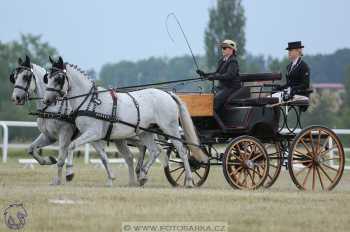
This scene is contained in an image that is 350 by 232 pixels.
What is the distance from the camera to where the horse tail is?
15875mm

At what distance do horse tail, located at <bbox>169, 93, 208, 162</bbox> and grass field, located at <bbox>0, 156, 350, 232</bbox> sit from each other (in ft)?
5.52

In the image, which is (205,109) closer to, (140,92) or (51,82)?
(140,92)

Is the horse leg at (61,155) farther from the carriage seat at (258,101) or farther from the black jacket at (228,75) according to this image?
the carriage seat at (258,101)

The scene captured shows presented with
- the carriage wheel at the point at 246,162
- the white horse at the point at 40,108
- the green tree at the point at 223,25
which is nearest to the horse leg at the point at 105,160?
the white horse at the point at 40,108

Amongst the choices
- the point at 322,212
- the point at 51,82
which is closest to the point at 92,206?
the point at 322,212

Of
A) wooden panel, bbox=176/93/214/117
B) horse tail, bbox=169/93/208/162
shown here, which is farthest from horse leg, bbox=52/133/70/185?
wooden panel, bbox=176/93/214/117

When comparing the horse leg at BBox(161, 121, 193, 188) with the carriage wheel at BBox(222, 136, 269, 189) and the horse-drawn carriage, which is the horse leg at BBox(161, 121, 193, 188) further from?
the carriage wheel at BBox(222, 136, 269, 189)

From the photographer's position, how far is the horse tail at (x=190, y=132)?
15.9 meters

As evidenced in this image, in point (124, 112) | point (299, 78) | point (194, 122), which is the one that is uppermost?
point (299, 78)

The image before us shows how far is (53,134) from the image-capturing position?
16.0m

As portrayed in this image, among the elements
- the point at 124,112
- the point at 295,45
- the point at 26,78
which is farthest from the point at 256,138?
the point at 26,78

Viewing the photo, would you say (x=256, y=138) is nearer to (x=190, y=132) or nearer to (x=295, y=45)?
(x=190, y=132)

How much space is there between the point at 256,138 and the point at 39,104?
3166 millimetres

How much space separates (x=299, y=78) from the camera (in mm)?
15633
